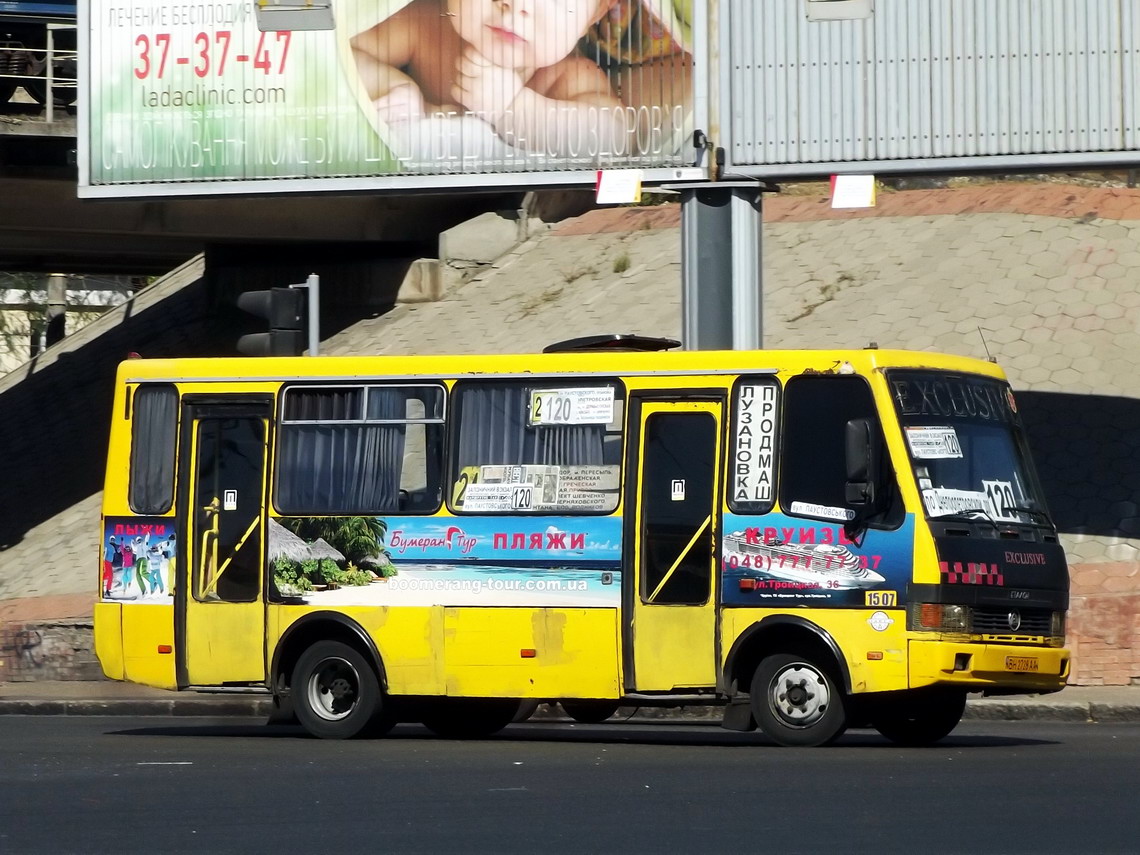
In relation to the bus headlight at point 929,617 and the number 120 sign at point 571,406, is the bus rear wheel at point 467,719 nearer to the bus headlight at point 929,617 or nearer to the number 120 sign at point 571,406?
the number 120 sign at point 571,406

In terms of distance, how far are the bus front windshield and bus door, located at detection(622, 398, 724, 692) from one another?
130 cm

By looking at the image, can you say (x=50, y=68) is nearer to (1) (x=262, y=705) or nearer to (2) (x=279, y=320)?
(2) (x=279, y=320)

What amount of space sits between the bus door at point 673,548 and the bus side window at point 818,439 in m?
0.49

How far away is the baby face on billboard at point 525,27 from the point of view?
2070 cm

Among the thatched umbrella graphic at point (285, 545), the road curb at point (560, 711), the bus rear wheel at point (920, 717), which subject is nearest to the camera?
the bus rear wheel at point (920, 717)

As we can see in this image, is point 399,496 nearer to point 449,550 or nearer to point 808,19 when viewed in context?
point 449,550

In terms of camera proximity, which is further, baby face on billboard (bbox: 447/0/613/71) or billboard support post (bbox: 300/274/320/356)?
baby face on billboard (bbox: 447/0/613/71)

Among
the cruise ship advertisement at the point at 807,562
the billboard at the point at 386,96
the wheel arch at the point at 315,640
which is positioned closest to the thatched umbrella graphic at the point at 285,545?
the wheel arch at the point at 315,640

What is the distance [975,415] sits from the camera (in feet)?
44.1

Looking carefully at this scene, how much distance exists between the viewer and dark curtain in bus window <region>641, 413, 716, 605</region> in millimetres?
13344

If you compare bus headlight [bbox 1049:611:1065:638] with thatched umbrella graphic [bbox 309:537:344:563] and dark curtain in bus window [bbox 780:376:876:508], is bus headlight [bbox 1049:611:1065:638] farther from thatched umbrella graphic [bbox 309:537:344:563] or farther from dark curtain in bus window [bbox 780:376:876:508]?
thatched umbrella graphic [bbox 309:537:344:563]

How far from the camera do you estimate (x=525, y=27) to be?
820 inches

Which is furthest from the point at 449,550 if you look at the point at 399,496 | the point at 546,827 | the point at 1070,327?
the point at 1070,327

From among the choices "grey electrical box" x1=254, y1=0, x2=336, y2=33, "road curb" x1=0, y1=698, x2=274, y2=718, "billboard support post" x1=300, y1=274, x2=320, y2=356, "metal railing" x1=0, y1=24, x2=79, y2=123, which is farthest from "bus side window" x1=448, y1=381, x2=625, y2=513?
"metal railing" x1=0, y1=24, x2=79, y2=123
